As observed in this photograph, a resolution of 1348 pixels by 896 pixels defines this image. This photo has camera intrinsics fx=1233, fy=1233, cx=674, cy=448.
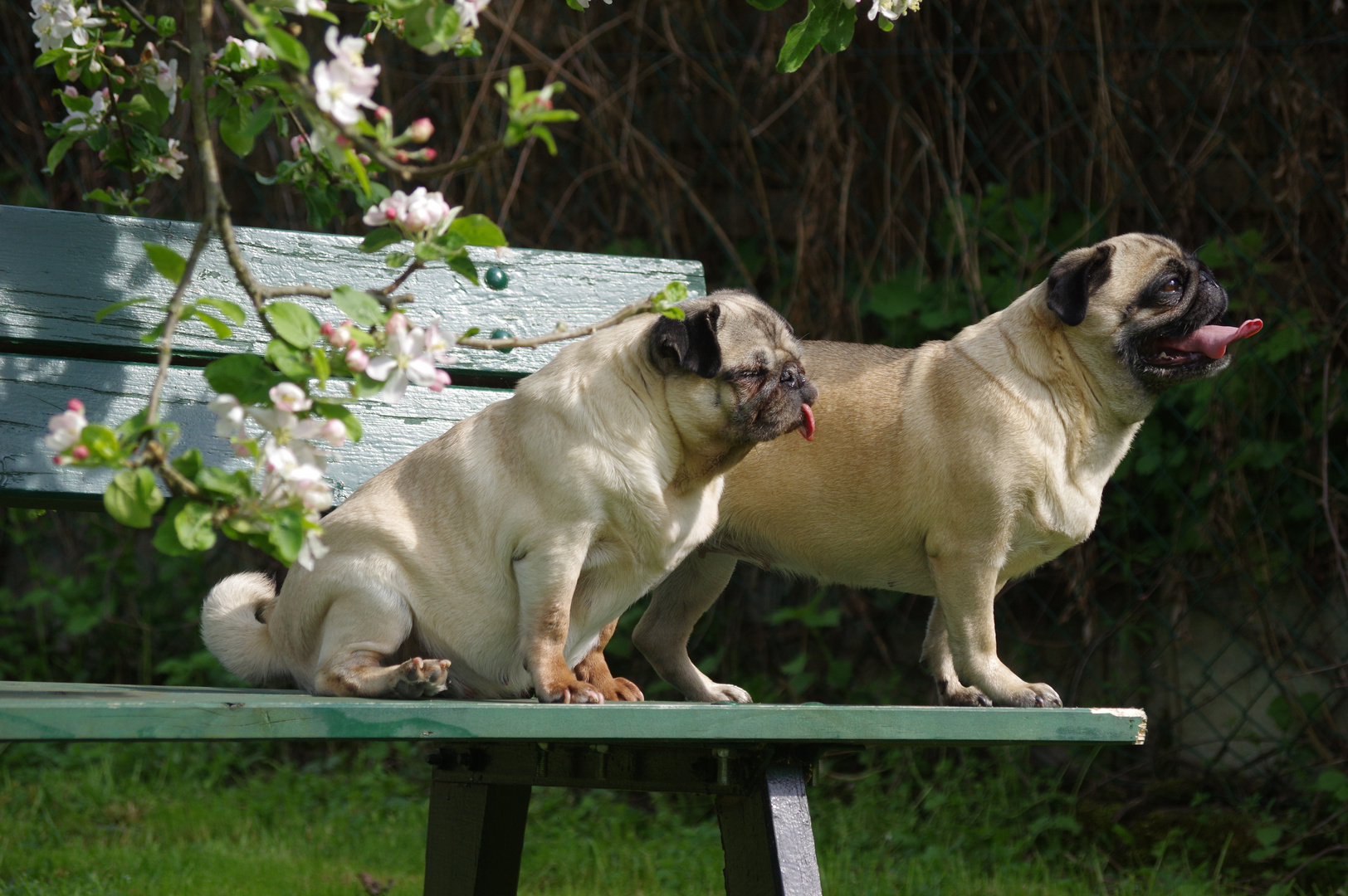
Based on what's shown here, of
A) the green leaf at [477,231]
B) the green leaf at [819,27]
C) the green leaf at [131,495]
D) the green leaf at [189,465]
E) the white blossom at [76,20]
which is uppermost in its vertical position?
the green leaf at [819,27]

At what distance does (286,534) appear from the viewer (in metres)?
1.35

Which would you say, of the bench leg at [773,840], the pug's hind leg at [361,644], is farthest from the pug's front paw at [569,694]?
the bench leg at [773,840]

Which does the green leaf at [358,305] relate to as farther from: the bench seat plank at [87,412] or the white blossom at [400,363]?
the bench seat plank at [87,412]

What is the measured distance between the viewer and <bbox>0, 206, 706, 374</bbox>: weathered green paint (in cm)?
Result: 227

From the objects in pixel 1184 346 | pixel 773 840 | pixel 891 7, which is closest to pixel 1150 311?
pixel 1184 346

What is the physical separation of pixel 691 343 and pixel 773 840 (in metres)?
0.82

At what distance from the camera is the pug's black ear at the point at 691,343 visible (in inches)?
81.4

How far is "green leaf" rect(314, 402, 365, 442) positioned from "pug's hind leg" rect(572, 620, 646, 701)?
37.4 inches

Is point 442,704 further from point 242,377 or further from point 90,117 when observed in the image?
point 90,117

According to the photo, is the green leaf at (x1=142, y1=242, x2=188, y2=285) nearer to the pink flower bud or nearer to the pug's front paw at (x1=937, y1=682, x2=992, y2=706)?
the pink flower bud

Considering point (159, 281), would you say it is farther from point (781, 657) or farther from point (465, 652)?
point (781, 657)

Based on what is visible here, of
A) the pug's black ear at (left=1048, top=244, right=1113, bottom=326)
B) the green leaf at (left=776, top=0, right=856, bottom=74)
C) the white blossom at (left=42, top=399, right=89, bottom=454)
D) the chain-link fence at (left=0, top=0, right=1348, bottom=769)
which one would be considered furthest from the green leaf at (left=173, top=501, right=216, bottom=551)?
the chain-link fence at (left=0, top=0, right=1348, bottom=769)

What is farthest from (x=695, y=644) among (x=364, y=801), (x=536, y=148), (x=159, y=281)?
(x=159, y=281)

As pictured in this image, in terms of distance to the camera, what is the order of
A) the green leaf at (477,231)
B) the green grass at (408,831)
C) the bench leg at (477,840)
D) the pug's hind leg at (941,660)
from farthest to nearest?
the green grass at (408,831) < the pug's hind leg at (941,660) < the bench leg at (477,840) < the green leaf at (477,231)
